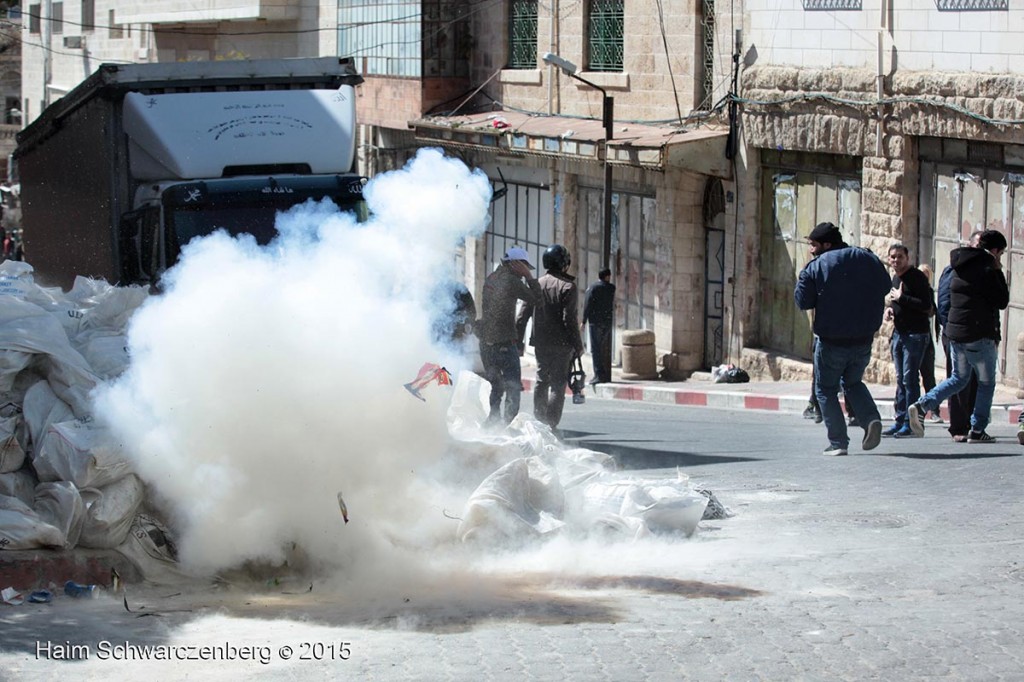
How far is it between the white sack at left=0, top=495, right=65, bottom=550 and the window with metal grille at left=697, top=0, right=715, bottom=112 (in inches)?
609

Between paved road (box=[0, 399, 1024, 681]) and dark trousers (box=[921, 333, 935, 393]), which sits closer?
paved road (box=[0, 399, 1024, 681])

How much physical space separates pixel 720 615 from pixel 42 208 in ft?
45.2

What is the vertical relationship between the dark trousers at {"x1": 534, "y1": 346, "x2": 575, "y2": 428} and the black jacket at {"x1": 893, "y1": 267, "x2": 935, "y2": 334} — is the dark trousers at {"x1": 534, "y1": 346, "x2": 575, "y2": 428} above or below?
below

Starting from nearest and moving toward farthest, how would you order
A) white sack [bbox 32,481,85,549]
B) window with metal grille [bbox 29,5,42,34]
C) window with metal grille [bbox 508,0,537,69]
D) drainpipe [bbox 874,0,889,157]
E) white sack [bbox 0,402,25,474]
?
white sack [bbox 32,481,85,549] < white sack [bbox 0,402,25,474] < drainpipe [bbox 874,0,889,157] < window with metal grille [bbox 508,0,537,69] < window with metal grille [bbox 29,5,42,34]

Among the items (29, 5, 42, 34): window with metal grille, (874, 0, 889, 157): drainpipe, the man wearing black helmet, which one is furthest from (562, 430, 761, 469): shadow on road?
(29, 5, 42, 34): window with metal grille

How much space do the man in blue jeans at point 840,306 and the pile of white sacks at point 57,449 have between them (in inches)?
197

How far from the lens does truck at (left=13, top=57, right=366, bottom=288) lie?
14859mm

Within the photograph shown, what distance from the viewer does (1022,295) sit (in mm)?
16781

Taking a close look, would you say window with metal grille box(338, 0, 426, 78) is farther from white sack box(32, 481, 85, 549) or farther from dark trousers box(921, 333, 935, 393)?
white sack box(32, 481, 85, 549)

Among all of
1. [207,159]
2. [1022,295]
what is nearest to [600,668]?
[207,159]

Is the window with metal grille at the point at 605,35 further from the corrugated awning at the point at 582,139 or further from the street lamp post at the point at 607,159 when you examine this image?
the street lamp post at the point at 607,159

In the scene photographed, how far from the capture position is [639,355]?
22.1m

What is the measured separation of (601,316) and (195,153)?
20.7 ft

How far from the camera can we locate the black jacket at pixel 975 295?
38.9ft
